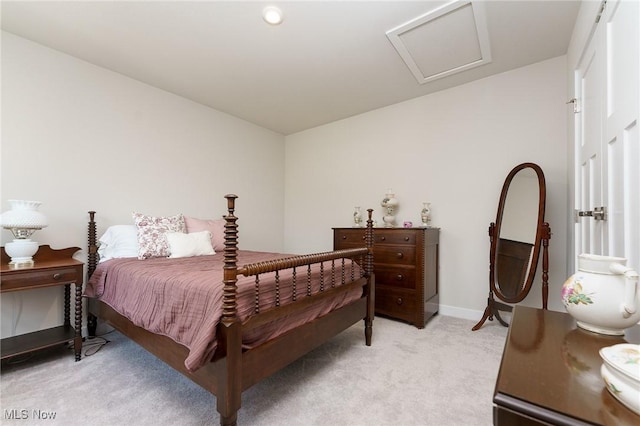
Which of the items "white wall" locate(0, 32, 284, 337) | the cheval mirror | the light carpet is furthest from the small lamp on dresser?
the cheval mirror

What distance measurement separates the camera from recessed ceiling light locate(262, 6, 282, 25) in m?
1.93

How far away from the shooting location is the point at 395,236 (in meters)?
2.87

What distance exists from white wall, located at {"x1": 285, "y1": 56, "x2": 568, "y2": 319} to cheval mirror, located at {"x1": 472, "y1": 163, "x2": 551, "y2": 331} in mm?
185

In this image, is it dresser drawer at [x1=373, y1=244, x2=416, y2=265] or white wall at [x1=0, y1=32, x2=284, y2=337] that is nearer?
white wall at [x1=0, y1=32, x2=284, y2=337]

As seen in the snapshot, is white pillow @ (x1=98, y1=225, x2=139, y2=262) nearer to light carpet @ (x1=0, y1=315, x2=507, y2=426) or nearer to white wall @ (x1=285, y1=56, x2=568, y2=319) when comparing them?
light carpet @ (x1=0, y1=315, x2=507, y2=426)

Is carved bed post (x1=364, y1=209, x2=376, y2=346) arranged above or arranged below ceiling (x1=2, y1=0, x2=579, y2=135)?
below

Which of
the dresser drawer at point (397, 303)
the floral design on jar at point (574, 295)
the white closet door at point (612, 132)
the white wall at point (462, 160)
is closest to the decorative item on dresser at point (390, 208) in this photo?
the white wall at point (462, 160)

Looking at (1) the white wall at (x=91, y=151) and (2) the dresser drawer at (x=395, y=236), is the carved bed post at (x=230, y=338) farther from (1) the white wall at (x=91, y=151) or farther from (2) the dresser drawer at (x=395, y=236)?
(1) the white wall at (x=91, y=151)

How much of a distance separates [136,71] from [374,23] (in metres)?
2.31

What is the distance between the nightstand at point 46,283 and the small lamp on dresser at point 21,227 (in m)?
0.07

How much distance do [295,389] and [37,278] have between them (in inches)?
75.9

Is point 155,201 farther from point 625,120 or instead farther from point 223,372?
point 625,120

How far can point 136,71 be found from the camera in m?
2.72

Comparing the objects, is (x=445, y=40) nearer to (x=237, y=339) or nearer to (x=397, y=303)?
(x=397, y=303)
